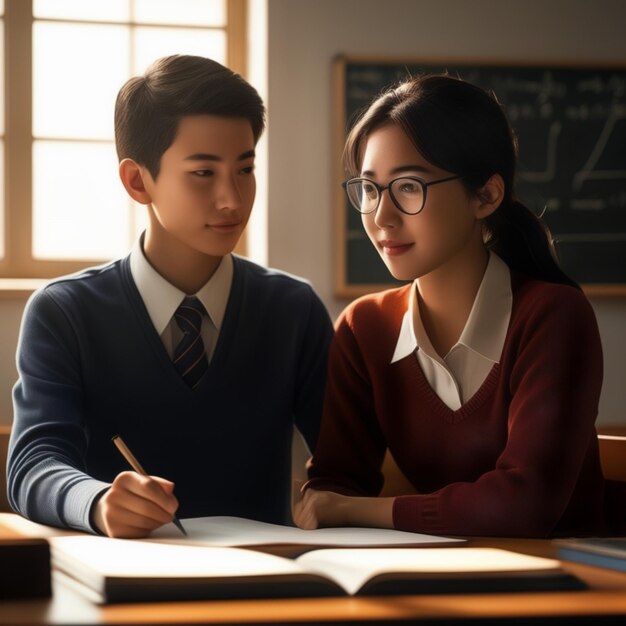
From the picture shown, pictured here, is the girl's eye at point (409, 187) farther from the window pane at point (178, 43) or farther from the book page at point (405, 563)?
the window pane at point (178, 43)

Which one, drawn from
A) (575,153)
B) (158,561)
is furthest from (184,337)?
(575,153)

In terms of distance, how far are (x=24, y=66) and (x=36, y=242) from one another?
0.57 meters

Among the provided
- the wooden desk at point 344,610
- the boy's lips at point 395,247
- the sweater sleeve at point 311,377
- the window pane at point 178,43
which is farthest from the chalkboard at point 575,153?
the wooden desk at point 344,610

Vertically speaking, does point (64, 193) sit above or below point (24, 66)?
below

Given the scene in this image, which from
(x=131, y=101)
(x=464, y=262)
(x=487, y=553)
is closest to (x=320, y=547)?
(x=487, y=553)

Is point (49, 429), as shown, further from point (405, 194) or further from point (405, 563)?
point (405, 563)

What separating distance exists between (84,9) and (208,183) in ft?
7.08

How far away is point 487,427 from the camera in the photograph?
1.51 meters

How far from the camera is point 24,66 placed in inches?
137

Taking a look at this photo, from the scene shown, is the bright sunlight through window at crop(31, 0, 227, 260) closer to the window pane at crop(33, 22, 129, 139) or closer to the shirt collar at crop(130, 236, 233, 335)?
the window pane at crop(33, 22, 129, 139)

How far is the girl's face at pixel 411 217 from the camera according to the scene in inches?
60.8

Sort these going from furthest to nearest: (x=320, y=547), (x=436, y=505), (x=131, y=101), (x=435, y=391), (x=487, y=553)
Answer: (x=131, y=101) → (x=435, y=391) → (x=436, y=505) → (x=320, y=547) → (x=487, y=553)

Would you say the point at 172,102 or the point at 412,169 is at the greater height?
the point at 172,102

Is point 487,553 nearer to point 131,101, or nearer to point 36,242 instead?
point 131,101
